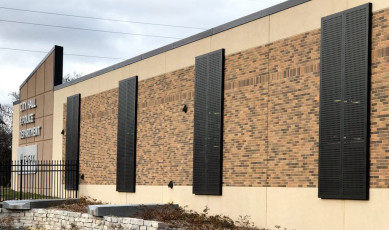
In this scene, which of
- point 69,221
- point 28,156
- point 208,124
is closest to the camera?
point 208,124

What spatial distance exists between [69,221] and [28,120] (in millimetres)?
16766

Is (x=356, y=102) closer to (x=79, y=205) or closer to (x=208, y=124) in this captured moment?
(x=208, y=124)

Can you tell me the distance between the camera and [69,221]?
63.4 feet

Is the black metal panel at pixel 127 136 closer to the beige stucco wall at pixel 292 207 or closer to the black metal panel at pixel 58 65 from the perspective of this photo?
the beige stucco wall at pixel 292 207

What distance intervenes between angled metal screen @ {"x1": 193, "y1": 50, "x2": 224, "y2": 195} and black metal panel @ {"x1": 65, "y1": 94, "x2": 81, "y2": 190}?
34.4 feet

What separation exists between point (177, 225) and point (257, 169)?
103 inches

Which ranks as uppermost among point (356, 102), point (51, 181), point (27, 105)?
point (27, 105)

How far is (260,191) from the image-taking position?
15.7 metres

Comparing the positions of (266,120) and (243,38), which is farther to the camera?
(243,38)

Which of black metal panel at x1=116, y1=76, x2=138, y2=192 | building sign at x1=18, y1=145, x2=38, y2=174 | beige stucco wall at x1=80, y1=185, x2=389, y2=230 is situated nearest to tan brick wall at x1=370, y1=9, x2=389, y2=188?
beige stucco wall at x1=80, y1=185, x2=389, y2=230

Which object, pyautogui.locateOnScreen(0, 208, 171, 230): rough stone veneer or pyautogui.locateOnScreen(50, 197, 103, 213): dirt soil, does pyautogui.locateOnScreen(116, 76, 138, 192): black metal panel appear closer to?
pyautogui.locateOnScreen(50, 197, 103, 213): dirt soil

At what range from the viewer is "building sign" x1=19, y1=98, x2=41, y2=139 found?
33375mm

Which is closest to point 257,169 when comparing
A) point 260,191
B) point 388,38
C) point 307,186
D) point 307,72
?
point 260,191

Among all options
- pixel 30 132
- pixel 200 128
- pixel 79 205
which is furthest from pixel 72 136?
pixel 200 128
